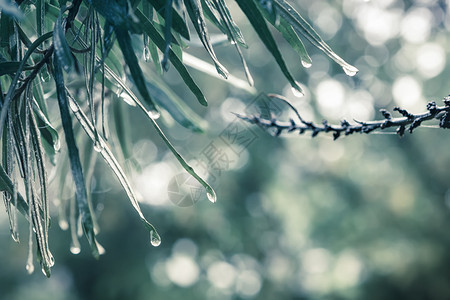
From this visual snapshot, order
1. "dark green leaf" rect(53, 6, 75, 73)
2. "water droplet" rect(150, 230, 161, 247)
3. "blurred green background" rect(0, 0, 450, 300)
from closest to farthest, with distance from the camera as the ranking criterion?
"dark green leaf" rect(53, 6, 75, 73) → "water droplet" rect(150, 230, 161, 247) → "blurred green background" rect(0, 0, 450, 300)

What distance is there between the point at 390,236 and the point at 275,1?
3.14m

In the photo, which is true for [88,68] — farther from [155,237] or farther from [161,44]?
[155,237]

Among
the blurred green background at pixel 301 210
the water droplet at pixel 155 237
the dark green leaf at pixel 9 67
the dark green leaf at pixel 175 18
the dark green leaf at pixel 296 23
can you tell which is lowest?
the water droplet at pixel 155 237

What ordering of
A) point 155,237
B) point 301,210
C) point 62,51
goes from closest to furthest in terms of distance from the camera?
point 62,51 → point 155,237 → point 301,210

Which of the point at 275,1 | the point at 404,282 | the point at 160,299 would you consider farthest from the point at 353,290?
the point at 275,1

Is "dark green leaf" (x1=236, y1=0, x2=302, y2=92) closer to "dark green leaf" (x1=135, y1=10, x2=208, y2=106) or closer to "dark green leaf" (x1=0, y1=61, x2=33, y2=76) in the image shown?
"dark green leaf" (x1=135, y1=10, x2=208, y2=106)

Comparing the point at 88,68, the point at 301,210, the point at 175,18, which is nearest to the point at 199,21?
the point at 175,18

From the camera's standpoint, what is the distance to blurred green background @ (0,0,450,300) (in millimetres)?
3213

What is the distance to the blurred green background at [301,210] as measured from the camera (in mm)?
3213

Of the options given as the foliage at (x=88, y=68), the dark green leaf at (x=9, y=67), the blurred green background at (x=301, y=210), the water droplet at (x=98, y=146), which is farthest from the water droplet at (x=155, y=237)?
the blurred green background at (x=301, y=210)

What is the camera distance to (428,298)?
10.7 ft

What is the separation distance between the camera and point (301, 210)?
3.53m

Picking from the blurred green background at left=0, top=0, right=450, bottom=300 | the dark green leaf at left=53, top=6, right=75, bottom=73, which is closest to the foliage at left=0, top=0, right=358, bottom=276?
the dark green leaf at left=53, top=6, right=75, bottom=73

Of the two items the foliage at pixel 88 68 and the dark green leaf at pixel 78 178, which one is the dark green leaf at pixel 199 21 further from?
the dark green leaf at pixel 78 178
